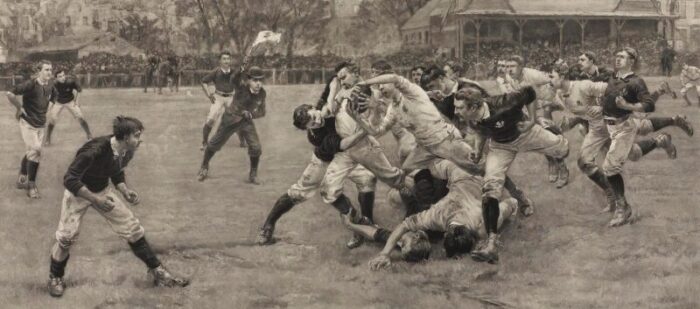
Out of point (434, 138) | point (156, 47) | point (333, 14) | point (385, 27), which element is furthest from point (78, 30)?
point (434, 138)

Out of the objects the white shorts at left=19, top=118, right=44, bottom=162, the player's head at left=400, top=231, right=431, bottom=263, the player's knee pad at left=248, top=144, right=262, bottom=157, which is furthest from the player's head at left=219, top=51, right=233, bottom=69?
the player's head at left=400, top=231, right=431, bottom=263

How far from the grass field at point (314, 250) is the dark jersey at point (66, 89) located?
1.31m

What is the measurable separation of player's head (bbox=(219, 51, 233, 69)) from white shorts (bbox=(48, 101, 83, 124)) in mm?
2007

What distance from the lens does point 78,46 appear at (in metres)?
9.50

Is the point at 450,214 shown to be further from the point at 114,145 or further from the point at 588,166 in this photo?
the point at 114,145

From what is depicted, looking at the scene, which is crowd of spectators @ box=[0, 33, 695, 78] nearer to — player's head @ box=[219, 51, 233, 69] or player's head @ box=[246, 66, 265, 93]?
player's head @ box=[219, 51, 233, 69]

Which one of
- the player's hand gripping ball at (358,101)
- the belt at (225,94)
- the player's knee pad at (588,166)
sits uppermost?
the player's hand gripping ball at (358,101)

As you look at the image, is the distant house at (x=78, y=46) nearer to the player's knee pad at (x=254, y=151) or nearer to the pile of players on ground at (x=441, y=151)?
the player's knee pad at (x=254, y=151)

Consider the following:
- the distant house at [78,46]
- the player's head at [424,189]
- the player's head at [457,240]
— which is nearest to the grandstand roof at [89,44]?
the distant house at [78,46]

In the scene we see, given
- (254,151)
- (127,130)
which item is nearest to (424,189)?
(127,130)

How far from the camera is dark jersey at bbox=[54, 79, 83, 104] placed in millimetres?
10773

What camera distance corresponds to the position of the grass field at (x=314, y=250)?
616 centimetres

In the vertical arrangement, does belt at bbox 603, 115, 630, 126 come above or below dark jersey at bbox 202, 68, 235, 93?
below

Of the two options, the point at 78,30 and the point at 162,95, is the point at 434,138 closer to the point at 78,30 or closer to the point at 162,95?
the point at 78,30
